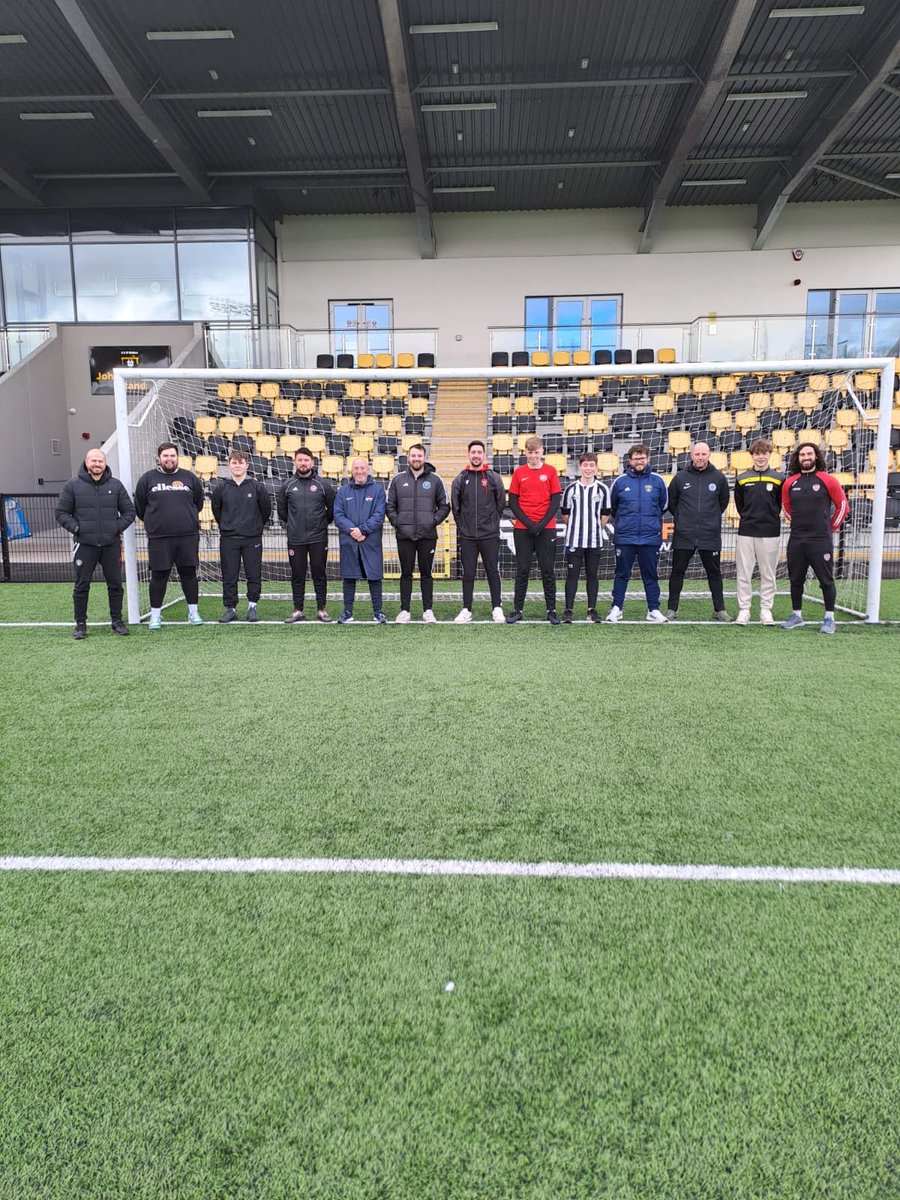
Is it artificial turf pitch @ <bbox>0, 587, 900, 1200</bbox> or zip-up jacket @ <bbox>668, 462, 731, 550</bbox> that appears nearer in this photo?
artificial turf pitch @ <bbox>0, 587, 900, 1200</bbox>

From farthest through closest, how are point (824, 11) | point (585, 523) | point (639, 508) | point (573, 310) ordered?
point (573, 310), point (824, 11), point (585, 523), point (639, 508)

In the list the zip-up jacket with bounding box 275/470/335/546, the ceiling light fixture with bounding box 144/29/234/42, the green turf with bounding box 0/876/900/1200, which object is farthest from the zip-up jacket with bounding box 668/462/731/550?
the ceiling light fixture with bounding box 144/29/234/42

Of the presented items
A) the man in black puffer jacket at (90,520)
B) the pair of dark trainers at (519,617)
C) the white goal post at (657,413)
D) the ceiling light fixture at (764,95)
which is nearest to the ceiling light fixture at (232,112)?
the white goal post at (657,413)

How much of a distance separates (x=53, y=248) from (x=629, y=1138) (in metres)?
18.3

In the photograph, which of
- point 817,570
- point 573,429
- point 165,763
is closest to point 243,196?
point 573,429

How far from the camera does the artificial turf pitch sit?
1.53 metres

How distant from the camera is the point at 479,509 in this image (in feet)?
23.5

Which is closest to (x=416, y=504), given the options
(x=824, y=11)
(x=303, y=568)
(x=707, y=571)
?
(x=303, y=568)

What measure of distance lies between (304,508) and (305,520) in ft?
0.38

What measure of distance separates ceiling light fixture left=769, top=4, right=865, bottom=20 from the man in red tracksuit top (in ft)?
27.2

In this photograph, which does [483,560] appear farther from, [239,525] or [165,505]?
[165,505]

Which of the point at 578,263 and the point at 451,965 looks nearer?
the point at 451,965

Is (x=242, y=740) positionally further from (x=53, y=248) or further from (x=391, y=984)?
(x=53, y=248)

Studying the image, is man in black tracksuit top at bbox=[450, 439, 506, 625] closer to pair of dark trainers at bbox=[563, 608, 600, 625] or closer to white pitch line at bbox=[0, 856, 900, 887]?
pair of dark trainers at bbox=[563, 608, 600, 625]
